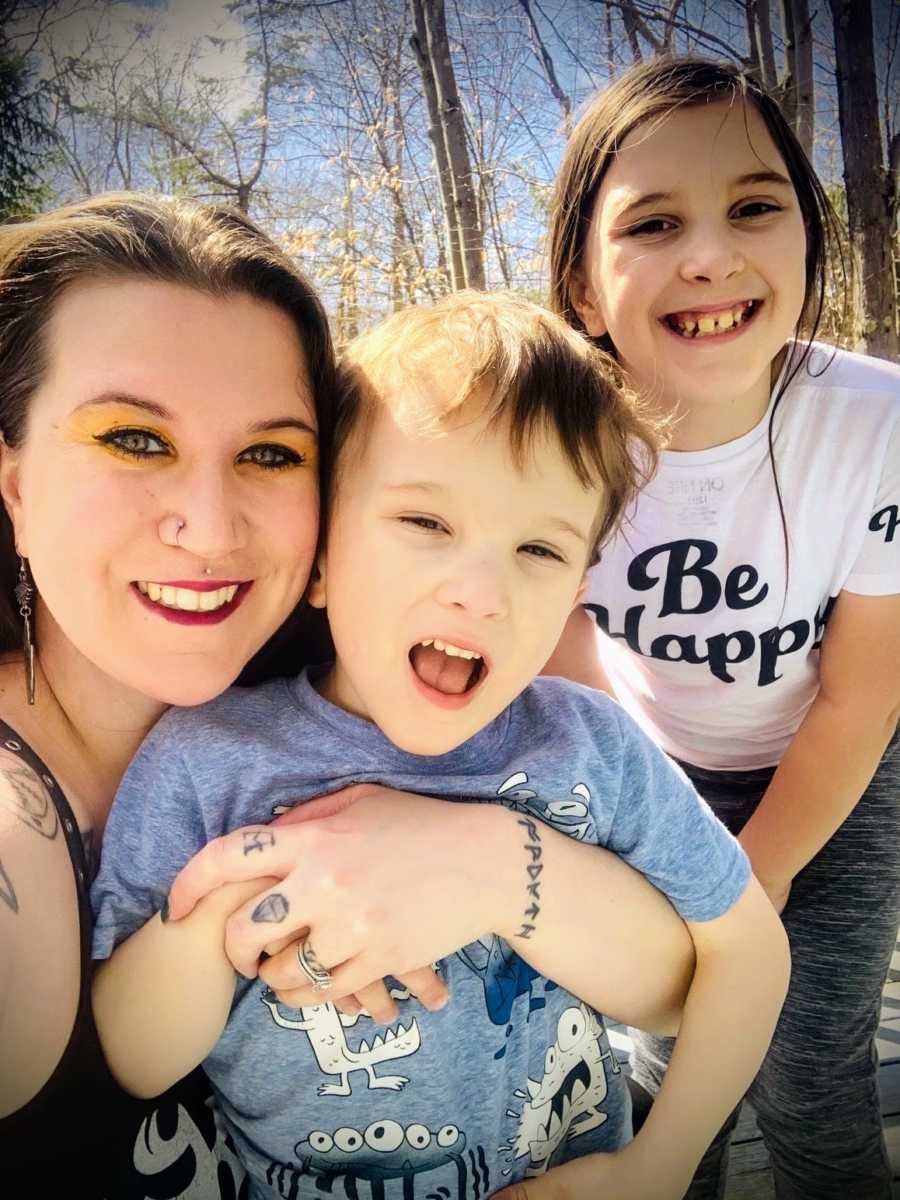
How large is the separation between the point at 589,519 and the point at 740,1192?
68.2 inches

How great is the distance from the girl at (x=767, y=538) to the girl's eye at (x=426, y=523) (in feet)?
2.18

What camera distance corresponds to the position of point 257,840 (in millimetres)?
908

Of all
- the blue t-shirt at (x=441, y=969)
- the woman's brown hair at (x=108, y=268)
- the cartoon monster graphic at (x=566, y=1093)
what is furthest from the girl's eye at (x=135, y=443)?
the cartoon monster graphic at (x=566, y=1093)

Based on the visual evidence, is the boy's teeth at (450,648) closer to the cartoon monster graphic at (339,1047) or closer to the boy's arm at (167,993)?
the boy's arm at (167,993)

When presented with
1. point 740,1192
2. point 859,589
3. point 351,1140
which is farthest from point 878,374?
point 740,1192

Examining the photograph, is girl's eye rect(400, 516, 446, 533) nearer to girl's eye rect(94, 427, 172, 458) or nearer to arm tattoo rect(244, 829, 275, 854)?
girl's eye rect(94, 427, 172, 458)

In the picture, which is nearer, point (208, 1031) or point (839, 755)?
point (208, 1031)

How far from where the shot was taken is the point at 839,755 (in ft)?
4.88

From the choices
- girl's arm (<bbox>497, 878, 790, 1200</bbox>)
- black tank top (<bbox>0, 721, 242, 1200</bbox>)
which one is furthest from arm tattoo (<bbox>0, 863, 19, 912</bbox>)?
girl's arm (<bbox>497, 878, 790, 1200</bbox>)

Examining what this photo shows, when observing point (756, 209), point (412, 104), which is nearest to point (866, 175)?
point (412, 104)

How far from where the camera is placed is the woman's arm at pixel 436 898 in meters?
0.90

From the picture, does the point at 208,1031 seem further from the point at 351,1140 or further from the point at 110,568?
the point at 110,568

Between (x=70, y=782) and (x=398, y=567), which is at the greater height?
(x=398, y=567)

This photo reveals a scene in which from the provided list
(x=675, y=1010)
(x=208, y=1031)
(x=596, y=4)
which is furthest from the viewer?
(x=596, y=4)
